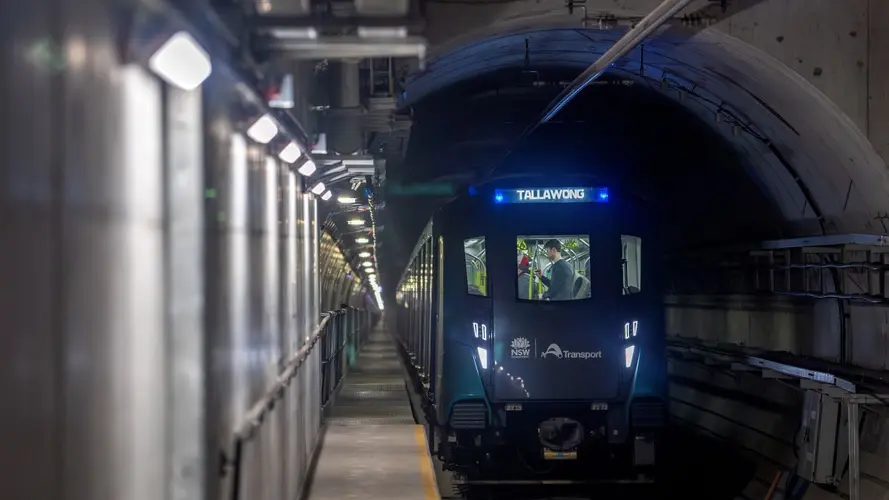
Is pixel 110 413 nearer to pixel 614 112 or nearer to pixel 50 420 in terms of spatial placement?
pixel 50 420

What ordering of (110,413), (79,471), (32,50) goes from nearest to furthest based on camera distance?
(32,50), (79,471), (110,413)

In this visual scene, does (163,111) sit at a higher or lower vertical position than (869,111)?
lower

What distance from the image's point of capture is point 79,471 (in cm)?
241

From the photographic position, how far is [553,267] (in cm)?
1123

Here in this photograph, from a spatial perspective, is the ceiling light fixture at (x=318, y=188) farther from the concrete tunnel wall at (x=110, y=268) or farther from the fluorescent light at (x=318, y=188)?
the concrete tunnel wall at (x=110, y=268)

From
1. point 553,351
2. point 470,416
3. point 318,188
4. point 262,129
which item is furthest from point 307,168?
point 553,351

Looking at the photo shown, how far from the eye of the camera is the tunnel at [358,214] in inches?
92.3

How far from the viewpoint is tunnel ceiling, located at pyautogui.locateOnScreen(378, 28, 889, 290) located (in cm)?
1055

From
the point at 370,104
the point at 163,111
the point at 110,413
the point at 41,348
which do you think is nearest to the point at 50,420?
the point at 41,348

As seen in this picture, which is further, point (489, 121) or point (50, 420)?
point (489, 121)

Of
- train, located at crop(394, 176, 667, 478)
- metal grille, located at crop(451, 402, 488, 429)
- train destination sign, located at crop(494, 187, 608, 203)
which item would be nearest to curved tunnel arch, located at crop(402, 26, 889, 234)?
train destination sign, located at crop(494, 187, 608, 203)

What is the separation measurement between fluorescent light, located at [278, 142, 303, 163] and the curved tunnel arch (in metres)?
3.73

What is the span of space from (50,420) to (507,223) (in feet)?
30.0

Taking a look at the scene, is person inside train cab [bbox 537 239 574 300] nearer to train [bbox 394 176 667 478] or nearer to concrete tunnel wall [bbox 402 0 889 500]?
train [bbox 394 176 667 478]
